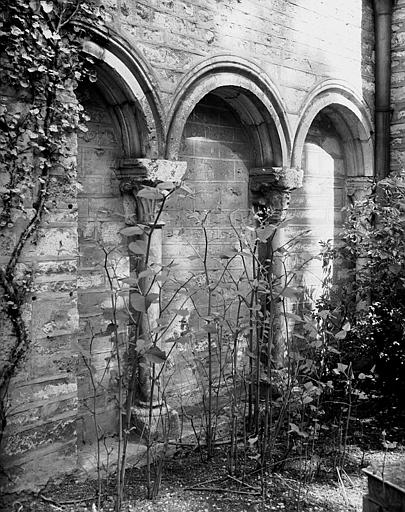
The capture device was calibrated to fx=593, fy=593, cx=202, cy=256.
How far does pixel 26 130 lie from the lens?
3477 mm

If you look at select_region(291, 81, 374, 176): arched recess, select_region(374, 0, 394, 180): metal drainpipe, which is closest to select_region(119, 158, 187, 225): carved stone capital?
select_region(291, 81, 374, 176): arched recess

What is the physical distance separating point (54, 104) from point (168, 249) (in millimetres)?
1718

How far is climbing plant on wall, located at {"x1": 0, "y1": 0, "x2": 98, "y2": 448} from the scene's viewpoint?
3402mm

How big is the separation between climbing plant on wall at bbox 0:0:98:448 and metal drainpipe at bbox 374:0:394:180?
3.86m

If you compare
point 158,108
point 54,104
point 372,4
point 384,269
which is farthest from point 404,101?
point 54,104

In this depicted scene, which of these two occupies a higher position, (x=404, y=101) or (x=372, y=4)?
(x=372, y=4)

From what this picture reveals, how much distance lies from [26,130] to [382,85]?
4.39 meters

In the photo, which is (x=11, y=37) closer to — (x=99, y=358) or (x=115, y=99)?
(x=115, y=99)

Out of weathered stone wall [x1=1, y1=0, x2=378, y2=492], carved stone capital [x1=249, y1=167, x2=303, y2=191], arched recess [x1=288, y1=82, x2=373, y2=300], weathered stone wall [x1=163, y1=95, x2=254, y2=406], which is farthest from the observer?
arched recess [x1=288, y1=82, x2=373, y2=300]

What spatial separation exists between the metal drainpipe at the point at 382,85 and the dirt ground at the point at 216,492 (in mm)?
3579

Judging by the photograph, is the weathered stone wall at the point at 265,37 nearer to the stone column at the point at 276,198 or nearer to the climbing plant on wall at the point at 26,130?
the stone column at the point at 276,198

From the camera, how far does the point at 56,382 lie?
12.2 ft

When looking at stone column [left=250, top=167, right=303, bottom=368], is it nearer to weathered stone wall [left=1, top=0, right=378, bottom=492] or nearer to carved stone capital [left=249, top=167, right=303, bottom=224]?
carved stone capital [left=249, top=167, right=303, bottom=224]

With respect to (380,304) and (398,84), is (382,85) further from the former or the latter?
(380,304)
